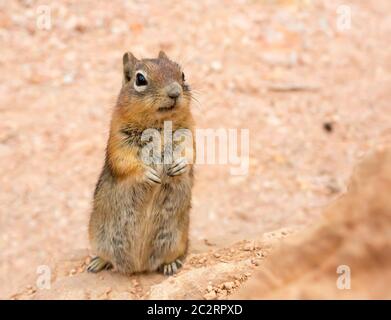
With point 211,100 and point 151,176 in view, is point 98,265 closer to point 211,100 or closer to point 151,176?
point 151,176

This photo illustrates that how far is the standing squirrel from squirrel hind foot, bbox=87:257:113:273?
0.17ft

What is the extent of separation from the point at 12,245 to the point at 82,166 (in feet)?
4.75

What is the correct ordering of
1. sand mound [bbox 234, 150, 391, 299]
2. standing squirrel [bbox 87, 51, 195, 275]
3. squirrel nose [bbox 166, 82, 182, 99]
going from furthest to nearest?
standing squirrel [bbox 87, 51, 195, 275], squirrel nose [bbox 166, 82, 182, 99], sand mound [bbox 234, 150, 391, 299]

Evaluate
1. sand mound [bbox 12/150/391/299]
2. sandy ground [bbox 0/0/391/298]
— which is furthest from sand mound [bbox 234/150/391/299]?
sandy ground [bbox 0/0/391/298]

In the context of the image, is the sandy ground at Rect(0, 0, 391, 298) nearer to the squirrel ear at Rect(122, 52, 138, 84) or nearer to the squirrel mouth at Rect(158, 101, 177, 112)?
the squirrel ear at Rect(122, 52, 138, 84)

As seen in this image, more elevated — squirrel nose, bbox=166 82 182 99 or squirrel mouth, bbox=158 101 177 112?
squirrel nose, bbox=166 82 182 99

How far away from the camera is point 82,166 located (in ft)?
28.4

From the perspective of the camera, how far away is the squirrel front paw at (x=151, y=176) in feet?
16.1

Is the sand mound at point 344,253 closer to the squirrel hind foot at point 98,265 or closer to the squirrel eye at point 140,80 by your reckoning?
the squirrel eye at point 140,80

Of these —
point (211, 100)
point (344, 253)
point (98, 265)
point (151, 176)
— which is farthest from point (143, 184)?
point (211, 100)

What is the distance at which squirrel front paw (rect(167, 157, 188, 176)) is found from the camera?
16.3 feet
